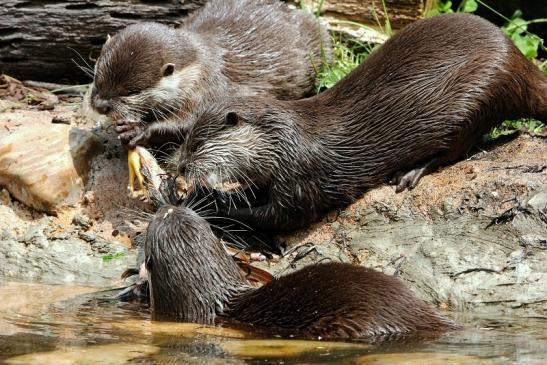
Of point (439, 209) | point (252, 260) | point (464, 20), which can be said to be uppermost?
point (464, 20)

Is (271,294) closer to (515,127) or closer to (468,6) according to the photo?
(515,127)

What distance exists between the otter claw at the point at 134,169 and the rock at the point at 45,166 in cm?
26

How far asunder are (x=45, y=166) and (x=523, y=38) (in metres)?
3.25

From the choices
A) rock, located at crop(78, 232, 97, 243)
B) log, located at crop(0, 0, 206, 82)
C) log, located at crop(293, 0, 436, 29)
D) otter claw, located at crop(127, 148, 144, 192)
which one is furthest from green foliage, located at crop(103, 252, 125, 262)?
log, located at crop(293, 0, 436, 29)

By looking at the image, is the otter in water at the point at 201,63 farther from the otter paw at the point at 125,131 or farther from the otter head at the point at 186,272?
the otter head at the point at 186,272

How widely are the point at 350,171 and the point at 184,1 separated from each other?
2196 millimetres

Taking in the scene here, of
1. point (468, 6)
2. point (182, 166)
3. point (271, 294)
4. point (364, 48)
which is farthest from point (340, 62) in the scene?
point (271, 294)

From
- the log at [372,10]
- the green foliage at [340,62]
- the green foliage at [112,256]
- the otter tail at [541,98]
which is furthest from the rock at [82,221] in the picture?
the log at [372,10]

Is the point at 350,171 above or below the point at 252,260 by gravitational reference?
above

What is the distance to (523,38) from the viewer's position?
7.21 meters

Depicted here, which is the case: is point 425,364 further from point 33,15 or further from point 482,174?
point 33,15

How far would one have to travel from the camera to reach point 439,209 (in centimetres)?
514

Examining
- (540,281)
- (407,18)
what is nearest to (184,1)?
(407,18)

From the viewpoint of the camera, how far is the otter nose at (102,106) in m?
5.77
